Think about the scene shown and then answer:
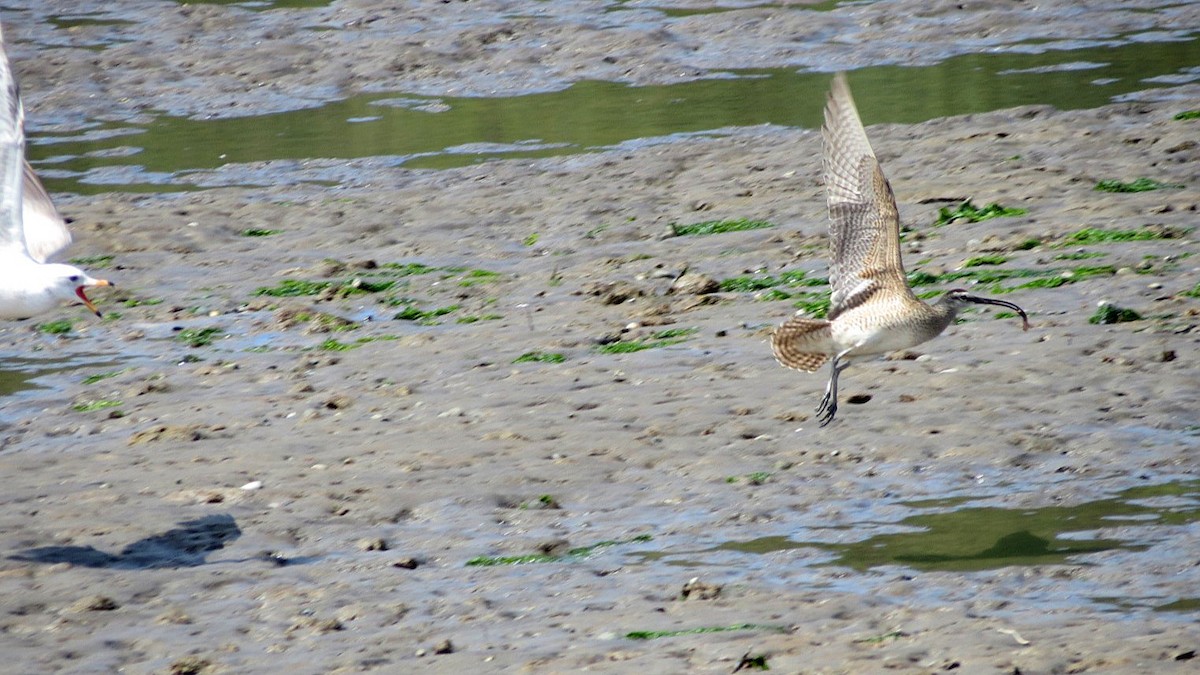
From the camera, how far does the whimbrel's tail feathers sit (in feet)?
25.8

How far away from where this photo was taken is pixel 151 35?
72.1ft

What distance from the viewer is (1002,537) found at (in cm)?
679

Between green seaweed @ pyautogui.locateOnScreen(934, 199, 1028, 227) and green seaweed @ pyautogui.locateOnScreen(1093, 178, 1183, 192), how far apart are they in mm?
660

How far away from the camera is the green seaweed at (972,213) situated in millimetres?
11688

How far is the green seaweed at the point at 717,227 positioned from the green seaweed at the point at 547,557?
18.2ft

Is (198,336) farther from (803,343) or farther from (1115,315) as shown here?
(1115,315)

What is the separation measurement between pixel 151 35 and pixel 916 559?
1752 cm

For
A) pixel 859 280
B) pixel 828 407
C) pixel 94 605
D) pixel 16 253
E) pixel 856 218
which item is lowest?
pixel 828 407

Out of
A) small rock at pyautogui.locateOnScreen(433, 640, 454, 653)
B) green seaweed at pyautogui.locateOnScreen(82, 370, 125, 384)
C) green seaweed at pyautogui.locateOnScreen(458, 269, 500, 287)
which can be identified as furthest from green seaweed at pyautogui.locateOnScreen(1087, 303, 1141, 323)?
green seaweed at pyautogui.locateOnScreen(82, 370, 125, 384)

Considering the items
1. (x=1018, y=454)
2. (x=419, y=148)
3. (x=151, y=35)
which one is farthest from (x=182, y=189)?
(x=1018, y=454)

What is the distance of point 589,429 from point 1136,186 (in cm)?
531

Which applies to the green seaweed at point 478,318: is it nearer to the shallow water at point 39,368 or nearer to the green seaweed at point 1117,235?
the shallow water at point 39,368

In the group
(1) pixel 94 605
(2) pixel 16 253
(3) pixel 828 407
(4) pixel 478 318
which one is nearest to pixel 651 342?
(4) pixel 478 318

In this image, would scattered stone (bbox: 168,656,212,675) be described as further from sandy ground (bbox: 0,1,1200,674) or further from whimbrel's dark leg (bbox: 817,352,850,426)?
whimbrel's dark leg (bbox: 817,352,850,426)
